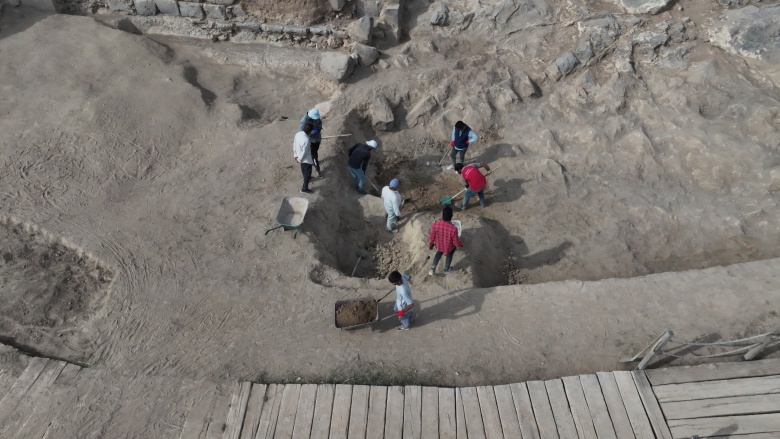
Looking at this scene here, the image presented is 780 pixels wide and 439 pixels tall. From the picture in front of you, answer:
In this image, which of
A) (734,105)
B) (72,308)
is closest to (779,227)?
(734,105)

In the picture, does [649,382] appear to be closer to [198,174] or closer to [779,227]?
[779,227]

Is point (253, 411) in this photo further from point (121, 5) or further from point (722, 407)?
point (121, 5)

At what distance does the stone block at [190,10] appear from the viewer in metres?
14.7

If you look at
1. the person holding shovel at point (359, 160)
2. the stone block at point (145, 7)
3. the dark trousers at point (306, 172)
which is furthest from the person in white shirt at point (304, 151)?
the stone block at point (145, 7)

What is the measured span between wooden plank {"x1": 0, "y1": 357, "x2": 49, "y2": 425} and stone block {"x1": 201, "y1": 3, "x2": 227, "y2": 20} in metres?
10.9

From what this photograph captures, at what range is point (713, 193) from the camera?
11.1m

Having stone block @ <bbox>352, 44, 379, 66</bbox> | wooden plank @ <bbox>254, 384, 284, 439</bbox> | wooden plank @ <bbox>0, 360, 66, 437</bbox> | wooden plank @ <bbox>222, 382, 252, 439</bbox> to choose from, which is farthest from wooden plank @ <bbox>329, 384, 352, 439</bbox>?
stone block @ <bbox>352, 44, 379, 66</bbox>

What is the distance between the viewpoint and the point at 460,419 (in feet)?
22.4

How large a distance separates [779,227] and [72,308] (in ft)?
45.3

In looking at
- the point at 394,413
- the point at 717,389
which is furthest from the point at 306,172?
the point at 717,389

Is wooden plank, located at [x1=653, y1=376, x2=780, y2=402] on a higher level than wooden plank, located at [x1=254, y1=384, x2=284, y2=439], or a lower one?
higher

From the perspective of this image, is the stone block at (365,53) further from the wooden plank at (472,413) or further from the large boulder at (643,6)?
the wooden plank at (472,413)

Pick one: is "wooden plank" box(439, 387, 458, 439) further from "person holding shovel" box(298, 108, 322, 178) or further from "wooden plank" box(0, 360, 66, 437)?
"wooden plank" box(0, 360, 66, 437)

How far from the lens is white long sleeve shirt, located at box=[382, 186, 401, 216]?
988cm
